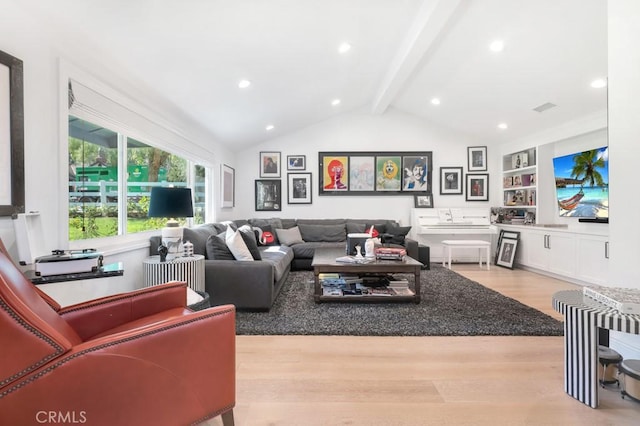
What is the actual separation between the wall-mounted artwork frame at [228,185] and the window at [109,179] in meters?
1.57

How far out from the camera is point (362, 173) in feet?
20.4

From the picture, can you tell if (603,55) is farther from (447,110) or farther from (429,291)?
(429,291)

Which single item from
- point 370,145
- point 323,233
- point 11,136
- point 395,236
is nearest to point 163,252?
point 11,136

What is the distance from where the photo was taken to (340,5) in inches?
110

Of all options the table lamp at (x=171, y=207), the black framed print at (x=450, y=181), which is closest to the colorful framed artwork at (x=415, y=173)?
the black framed print at (x=450, y=181)

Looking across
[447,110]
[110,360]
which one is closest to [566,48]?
[447,110]

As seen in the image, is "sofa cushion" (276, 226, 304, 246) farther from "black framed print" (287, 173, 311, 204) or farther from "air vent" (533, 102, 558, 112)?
"air vent" (533, 102, 558, 112)

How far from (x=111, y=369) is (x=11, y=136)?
1.54 metres

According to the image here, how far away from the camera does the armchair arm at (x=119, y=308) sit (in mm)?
1513

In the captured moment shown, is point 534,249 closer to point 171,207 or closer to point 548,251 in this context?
point 548,251

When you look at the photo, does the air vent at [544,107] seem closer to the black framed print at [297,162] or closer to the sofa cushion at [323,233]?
the sofa cushion at [323,233]

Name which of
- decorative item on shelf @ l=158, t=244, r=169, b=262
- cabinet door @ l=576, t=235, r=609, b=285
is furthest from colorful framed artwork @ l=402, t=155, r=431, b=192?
decorative item on shelf @ l=158, t=244, r=169, b=262

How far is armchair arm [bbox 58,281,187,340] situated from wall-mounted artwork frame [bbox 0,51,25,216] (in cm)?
76

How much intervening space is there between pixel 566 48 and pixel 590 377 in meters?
3.24
